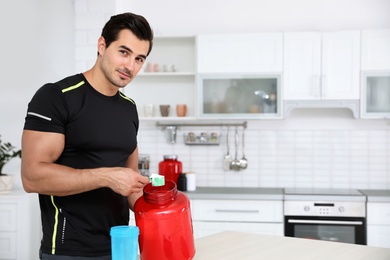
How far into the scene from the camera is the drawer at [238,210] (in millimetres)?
4016

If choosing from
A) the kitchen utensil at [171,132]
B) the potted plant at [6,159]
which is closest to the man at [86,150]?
the potted plant at [6,159]

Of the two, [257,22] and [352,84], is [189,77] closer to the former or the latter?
[257,22]

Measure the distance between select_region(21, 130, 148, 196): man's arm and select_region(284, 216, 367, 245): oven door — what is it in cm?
254

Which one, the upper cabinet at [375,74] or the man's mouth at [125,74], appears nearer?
the man's mouth at [125,74]

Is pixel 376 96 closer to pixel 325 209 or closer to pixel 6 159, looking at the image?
pixel 325 209

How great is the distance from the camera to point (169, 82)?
15.3 feet

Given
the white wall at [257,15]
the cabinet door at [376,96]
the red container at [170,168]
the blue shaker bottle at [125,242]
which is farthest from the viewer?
the white wall at [257,15]

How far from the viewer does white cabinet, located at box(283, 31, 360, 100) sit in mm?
4133

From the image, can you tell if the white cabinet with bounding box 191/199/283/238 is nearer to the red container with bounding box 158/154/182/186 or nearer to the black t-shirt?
the red container with bounding box 158/154/182/186

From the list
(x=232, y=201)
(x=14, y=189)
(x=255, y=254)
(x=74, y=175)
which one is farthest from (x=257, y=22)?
(x=74, y=175)

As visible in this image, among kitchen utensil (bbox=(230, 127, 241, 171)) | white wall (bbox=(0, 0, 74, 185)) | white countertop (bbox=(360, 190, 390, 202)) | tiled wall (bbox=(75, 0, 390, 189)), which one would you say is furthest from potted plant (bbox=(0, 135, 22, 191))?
white countertop (bbox=(360, 190, 390, 202))

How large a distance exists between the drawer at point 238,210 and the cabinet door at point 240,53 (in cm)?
107

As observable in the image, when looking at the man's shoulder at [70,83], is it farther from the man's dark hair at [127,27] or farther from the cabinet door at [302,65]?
the cabinet door at [302,65]

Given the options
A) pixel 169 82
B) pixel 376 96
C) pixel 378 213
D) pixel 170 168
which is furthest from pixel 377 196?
pixel 169 82
